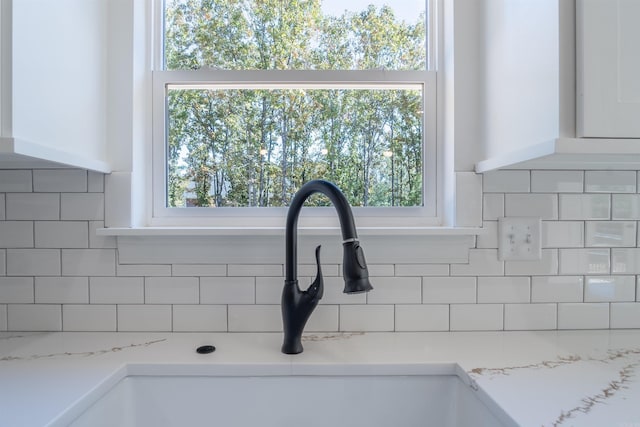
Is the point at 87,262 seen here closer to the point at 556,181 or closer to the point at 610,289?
the point at 556,181

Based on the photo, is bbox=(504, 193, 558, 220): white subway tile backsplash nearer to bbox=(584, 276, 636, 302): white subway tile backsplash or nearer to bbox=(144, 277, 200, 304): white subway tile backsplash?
bbox=(584, 276, 636, 302): white subway tile backsplash

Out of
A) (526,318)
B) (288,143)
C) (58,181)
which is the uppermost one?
(288,143)

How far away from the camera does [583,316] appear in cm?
101

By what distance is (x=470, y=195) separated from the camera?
99 centimetres

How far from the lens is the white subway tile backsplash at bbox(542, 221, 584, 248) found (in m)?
1.00

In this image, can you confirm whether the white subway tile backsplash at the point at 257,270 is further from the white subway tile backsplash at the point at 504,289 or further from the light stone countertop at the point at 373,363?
the white subway tile backsplash at the point at 504,289

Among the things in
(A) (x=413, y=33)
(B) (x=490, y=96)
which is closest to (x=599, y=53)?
(B) (x=490, y=96)

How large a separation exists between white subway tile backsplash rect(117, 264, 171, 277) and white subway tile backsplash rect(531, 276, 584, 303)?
1058 mm

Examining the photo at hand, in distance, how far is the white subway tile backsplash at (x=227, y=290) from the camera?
0.99 m

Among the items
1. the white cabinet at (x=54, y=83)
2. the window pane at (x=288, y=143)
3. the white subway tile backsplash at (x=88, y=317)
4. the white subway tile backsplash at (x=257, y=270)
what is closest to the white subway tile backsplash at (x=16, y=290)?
the white subway tile backsplash at (x=88, y=317)

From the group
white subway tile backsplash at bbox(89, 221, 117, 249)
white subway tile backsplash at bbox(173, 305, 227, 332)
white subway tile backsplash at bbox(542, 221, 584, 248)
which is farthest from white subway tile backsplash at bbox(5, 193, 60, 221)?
white subway tile backsplash at bbox(542, 221, 584, 248)

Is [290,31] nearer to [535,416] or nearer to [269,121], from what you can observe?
[269,121]

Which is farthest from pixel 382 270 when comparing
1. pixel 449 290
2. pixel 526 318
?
pixel 526 318

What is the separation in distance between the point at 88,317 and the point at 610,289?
4.97 ft
